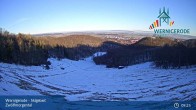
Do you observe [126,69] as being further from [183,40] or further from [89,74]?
[183,40]

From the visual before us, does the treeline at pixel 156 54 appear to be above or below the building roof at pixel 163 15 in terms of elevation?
below

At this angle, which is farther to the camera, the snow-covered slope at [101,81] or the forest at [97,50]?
the forest at [97,50]

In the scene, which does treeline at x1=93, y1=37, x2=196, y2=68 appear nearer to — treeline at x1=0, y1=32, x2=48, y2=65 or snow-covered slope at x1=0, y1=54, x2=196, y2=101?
snow-covered slope at x1=0, y1=54, x2=196, y2=101

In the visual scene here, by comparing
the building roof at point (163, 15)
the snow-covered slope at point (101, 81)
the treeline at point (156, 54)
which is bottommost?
the snow-covered slope at point (101, 81)

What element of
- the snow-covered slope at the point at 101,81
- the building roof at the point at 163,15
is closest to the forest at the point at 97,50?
the snow-covered slope at the point at 101,81

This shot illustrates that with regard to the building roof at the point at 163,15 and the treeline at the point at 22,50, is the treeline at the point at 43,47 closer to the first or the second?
the treeline at the point at 22,50

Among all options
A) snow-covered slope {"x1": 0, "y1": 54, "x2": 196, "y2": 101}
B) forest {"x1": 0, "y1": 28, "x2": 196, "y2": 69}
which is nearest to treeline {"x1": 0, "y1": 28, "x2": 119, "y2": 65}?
forest {"x1": 0, "y1": 28, "x2": 196, "y2": 69}

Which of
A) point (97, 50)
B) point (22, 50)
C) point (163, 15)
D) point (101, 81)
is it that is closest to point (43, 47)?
point (22, 50)
